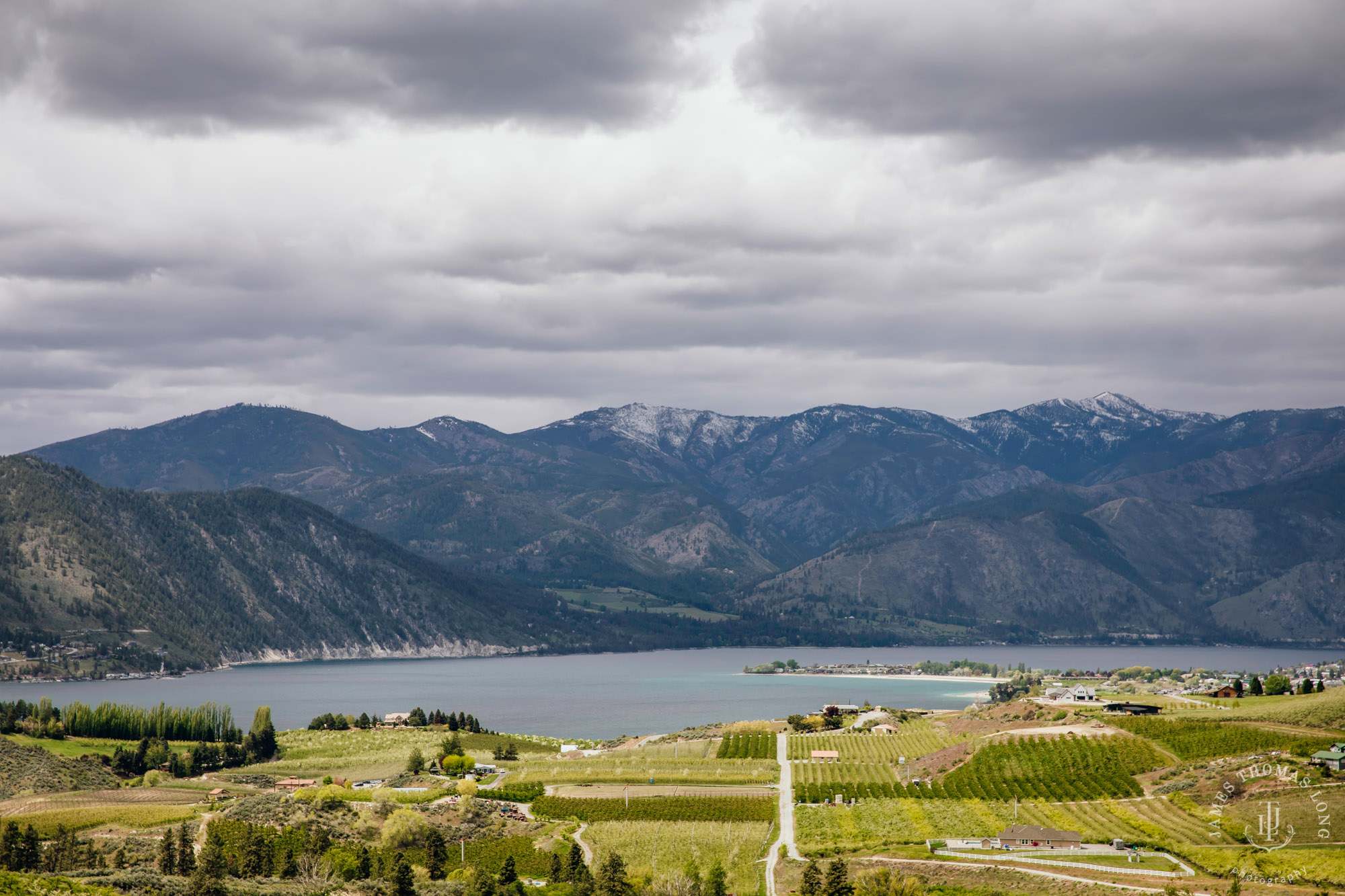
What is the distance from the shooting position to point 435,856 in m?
89.1

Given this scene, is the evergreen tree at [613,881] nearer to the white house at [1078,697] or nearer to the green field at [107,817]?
the green field at [107,817]

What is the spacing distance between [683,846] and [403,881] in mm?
21944

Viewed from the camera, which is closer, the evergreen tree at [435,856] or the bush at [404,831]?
the evergreen tree at [435,856]

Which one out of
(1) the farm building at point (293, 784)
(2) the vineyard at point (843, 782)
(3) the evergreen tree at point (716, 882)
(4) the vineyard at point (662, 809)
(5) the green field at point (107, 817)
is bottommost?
(3) the evergreen tree at point (716, 882)

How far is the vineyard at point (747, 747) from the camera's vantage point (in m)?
132

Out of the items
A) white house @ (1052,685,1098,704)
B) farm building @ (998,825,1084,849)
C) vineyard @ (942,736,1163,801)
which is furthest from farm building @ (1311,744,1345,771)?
white house @ (1052,685,1098,704)

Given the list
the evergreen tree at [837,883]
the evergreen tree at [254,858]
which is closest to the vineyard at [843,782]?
the evergreen tree at [837,883]

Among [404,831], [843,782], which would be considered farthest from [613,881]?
[843,782]

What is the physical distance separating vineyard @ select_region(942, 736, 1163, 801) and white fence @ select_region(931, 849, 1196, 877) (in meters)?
18.3

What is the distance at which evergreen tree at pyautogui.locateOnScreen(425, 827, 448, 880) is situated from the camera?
87812 millimetres

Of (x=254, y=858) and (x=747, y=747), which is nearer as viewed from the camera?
(x=254, y=858)

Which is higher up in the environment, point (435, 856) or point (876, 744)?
point (876, 744)

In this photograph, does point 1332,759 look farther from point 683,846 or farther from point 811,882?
point 683,846

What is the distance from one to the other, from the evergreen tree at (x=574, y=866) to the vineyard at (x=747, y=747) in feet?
146
